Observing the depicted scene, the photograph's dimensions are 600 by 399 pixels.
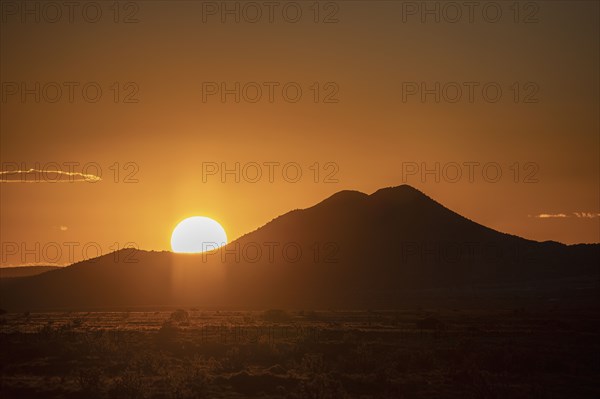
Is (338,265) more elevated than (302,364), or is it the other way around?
(302,364)

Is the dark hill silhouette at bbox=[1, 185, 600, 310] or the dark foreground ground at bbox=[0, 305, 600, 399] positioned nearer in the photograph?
the dark foreground ground at bbox=[0, 305, 600, 399]

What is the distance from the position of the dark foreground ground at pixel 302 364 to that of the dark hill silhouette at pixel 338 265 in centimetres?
7612

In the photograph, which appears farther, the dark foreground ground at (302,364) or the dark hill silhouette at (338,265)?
the dark hill silhouette at (338,265)

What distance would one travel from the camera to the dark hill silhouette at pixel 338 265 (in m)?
140

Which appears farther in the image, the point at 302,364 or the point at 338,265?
the point at 338,265

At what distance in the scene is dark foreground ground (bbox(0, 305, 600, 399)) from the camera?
3228 centimetres

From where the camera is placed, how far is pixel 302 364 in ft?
128

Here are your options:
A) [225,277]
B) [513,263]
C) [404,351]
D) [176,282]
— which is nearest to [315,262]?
[225,277]

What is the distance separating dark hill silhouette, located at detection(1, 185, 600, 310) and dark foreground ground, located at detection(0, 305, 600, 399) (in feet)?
250

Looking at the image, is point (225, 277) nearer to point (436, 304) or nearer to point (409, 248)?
point (409, 248)

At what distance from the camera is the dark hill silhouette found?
139500mm

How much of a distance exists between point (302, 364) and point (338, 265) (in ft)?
367

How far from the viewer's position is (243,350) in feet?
141

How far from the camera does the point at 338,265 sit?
15025cm
